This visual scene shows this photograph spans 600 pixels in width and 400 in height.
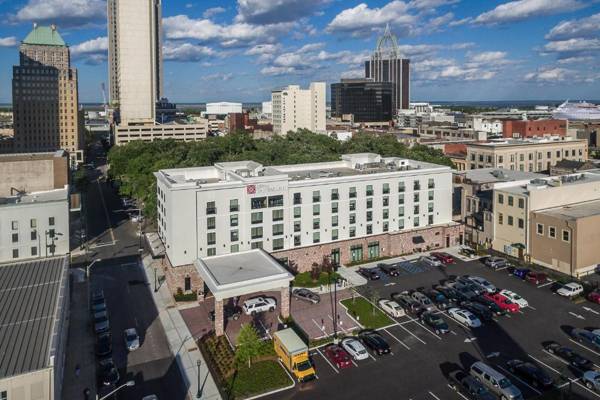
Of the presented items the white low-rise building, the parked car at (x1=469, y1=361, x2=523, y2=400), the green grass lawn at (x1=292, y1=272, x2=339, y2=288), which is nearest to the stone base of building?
the green grass lawn at (x1=292, y1=272, x2=339, y2=288)

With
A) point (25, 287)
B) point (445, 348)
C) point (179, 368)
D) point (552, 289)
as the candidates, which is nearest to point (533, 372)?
point (445, 348)

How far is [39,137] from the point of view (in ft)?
535

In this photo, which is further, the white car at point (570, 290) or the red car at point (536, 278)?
the red car at point (536, 278)

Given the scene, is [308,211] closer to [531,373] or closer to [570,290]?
[570,290]

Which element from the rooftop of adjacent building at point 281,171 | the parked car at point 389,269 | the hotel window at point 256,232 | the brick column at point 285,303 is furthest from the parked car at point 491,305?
the hotel window at point 256,232

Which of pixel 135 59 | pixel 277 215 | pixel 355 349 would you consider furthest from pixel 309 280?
pixel 135 59

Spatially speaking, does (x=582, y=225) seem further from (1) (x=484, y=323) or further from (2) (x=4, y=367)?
(2) (x=4, y=367)

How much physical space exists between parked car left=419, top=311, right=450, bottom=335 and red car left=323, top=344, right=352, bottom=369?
861cm

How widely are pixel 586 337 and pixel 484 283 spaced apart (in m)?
11.7

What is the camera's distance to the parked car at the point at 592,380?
101 ft

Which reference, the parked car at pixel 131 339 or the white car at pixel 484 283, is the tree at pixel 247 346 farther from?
the white car at pixel 484 283

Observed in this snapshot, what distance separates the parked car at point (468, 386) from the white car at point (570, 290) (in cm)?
1956

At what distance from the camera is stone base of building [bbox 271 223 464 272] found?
175 ft

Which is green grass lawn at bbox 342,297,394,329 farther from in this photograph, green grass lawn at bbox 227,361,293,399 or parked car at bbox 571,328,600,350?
parked car at bbox 571,328,600,350
